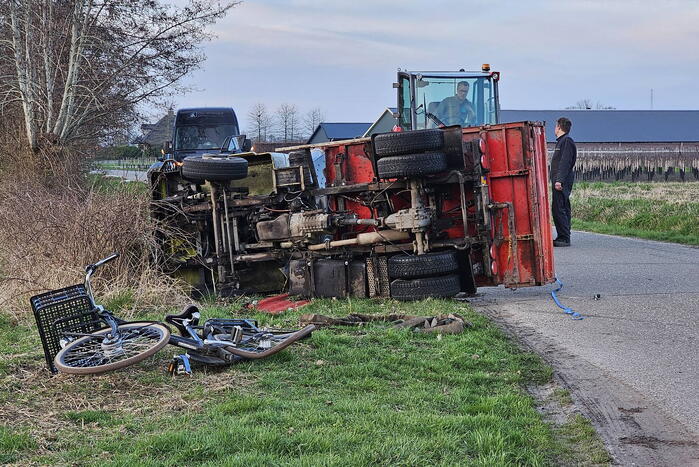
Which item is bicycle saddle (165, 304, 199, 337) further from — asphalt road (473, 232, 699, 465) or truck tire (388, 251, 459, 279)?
truck tire (388, 251, 459, 279)

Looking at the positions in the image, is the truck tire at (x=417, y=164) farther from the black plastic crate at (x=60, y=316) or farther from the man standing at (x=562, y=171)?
the man standing at (x=562, y=171)

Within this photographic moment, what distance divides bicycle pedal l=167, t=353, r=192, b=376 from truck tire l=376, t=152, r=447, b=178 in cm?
419

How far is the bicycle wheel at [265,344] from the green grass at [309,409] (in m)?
0.10

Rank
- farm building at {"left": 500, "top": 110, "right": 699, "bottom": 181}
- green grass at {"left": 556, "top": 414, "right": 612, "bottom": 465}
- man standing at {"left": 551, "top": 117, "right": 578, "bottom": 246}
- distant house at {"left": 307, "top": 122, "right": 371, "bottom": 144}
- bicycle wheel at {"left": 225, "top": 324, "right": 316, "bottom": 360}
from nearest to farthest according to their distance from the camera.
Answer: green grass at {"left": 556, "top": 414, "right": 612, "bottom": 465}
bicycle wheel at {"left": 225, "top": 324, "right": 316, "bottom": 360}
man standing at {"left": 551, "top": 117, "right": 578, "bottom": 246}
distant house at {"left": 307, "top": 122, "right": 371, "bottom": 144}
farm building at {"left": 500, "top": 110, "right": 699, "bottom": 181}

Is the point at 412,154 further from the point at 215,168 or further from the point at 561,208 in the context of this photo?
the point at 561,208

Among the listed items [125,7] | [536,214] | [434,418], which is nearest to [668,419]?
[434,418]

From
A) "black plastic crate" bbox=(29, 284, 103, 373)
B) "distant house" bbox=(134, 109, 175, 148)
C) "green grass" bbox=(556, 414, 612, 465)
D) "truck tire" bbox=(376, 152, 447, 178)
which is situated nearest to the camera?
"green grass" bbox=(556, 414, 612, 465)

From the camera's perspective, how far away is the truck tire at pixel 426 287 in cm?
985

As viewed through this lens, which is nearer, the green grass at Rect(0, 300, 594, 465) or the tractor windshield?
the green grass at Rect(0, 300, 594, 465)

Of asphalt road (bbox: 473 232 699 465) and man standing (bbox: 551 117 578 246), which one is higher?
man standing (bbox: 551 117 578 246)

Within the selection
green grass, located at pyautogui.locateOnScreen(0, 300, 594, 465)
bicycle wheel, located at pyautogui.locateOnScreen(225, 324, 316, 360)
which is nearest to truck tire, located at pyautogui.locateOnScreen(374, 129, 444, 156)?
green grass, located at pyautogui.locateOnScreen(0, 300, 594, 465)

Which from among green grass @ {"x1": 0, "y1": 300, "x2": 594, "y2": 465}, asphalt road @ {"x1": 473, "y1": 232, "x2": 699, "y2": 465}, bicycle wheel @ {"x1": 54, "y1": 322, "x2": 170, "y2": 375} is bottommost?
asphalt road @ {"x1": 473, "y1": 232, "x2": 699, "y2": 465}

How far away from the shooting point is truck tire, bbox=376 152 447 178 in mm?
9703

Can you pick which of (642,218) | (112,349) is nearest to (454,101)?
(112,349)
